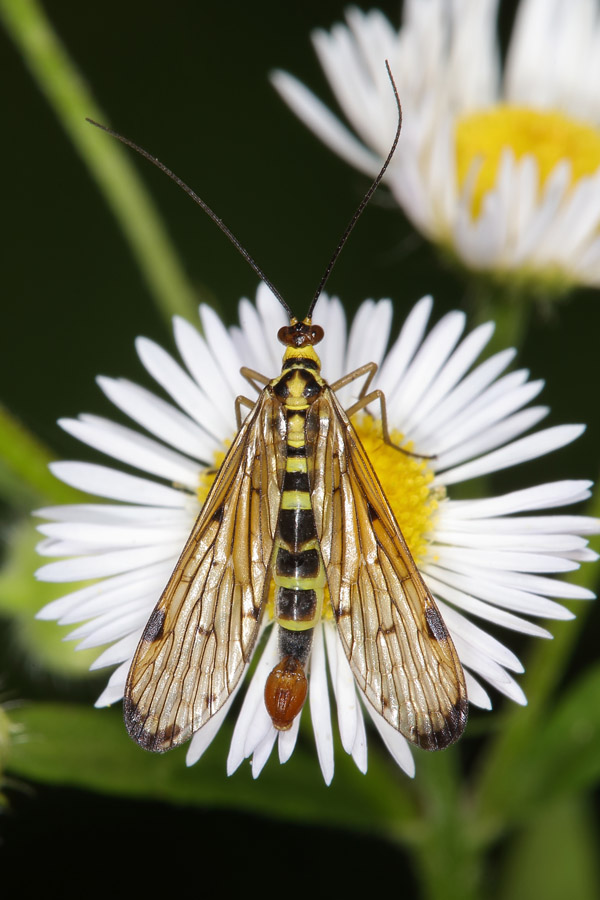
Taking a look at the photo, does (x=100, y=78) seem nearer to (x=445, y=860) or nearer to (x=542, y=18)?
(x=542, y=18)

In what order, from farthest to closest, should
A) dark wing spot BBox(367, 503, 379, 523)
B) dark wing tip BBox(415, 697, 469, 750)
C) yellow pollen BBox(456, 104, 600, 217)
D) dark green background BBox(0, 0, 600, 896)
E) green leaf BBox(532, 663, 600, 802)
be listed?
1. dark green background BBox(0, 0, 600, 896)
2. yellow pollen BBox(456, 104, 600, 217)
3. green leaf BBox(532, 663, 600, 802)
4. dark wing spot BBox(367, 503, 379, 523)
5. dark wing tip BBox(415, 697, 469, 750)

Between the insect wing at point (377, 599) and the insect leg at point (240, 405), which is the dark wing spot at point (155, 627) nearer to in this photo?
the insect wing at point (377, 599)

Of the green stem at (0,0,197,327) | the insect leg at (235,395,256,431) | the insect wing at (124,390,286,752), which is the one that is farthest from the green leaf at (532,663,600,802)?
the green stem at (0,0,197,327)

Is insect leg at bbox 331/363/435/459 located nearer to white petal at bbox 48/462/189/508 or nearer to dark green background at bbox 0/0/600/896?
white petal at bbox 48/462/189/508

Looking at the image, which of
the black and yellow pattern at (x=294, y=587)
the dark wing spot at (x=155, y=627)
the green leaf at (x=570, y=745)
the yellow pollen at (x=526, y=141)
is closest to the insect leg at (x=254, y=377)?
the black and yellow pattern at (x=294, y=587)

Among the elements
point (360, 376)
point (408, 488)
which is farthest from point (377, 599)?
point (360, 376)

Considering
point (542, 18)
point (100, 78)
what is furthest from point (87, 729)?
point (100, 78)
